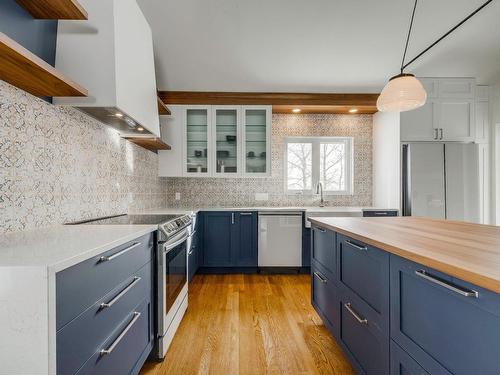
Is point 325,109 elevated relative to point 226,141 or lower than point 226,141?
elevated

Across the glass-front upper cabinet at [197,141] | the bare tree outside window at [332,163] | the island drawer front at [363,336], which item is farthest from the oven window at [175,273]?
the bare tree outside window at [332,163]

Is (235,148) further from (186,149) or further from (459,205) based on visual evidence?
(459,205)

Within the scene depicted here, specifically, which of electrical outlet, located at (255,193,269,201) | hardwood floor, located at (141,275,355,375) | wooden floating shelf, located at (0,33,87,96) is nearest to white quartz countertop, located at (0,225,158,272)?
wooden floating shelf, located at (0,33,87,96)

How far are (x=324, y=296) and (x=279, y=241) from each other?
1.55 meters

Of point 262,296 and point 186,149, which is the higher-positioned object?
point 186,149

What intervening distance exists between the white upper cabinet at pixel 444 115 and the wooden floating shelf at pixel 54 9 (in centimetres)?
352

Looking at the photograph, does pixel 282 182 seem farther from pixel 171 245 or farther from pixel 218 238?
pixel 171 245

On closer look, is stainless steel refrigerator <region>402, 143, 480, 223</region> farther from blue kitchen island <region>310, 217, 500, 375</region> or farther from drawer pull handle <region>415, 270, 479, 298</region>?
drawer pull handle <region>415, 270, 479, 298</region>

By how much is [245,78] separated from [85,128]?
2110mm

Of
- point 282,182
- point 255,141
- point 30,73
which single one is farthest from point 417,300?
point 282,182

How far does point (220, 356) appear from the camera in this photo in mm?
1778

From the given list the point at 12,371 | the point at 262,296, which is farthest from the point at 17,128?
the point at 262,296

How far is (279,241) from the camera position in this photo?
3502 millimetres

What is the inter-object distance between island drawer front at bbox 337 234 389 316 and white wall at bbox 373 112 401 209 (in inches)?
89.1
